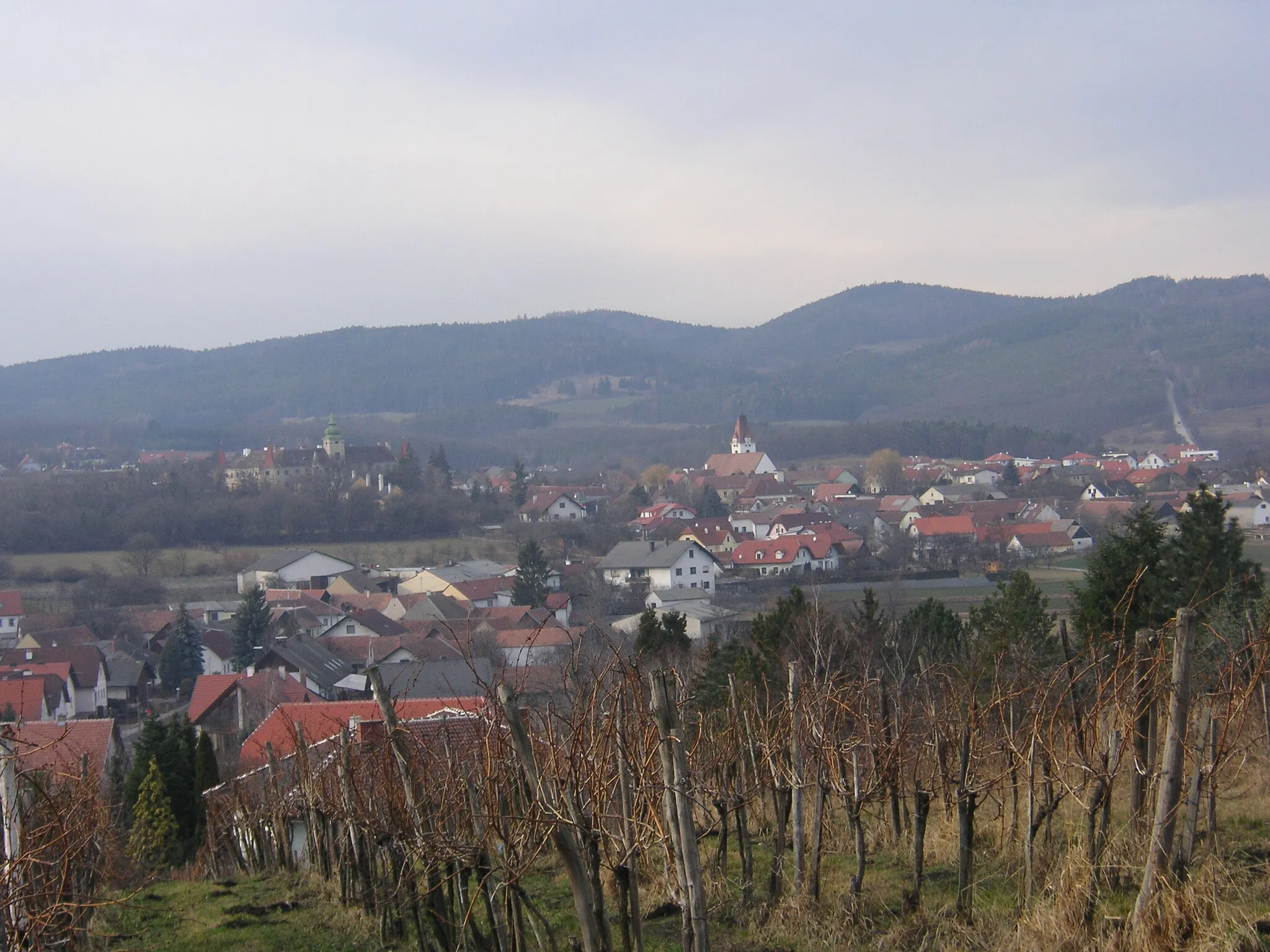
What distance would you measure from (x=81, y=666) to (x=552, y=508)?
46.4 m

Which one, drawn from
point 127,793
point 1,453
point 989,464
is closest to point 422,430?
point 1,453

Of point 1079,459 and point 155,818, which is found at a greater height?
point 155,818

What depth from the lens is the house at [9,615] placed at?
145ft

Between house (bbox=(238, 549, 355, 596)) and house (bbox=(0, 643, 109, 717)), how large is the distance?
58.7 ft

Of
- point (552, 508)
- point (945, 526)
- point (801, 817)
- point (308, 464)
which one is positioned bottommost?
point (945, 526)

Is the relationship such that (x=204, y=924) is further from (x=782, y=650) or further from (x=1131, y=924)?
(x=782, y=650)

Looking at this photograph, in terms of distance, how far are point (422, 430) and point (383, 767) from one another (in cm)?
15966

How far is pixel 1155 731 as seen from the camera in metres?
6.70

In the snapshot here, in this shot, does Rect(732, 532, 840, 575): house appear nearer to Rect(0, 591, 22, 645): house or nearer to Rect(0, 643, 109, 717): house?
Rect(0, 643, 109, 717): house

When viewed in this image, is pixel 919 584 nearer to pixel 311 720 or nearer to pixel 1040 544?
pixel 1040 544

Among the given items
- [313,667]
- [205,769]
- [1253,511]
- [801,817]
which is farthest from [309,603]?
[1253,511]

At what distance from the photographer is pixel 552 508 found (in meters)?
81.4

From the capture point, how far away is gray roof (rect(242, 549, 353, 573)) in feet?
188

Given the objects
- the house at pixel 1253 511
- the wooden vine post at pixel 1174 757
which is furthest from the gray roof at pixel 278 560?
the wooden vine post at pixel 1174 757
